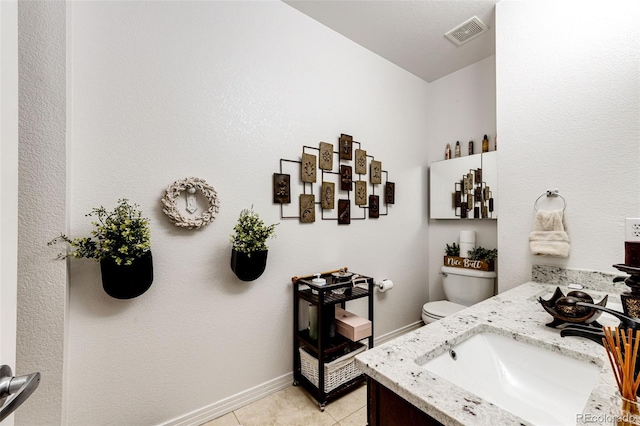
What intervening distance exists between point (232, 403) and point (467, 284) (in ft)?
6.66

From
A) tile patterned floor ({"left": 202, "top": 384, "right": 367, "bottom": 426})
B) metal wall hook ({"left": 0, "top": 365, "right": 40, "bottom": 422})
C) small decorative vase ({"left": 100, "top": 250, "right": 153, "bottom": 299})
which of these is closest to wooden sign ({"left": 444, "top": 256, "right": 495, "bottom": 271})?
tile patterned floor ({"left": 202, "top": 384, "right": 367, "bottom": 426})

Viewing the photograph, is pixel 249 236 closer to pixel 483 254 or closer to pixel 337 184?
pixel 337 184

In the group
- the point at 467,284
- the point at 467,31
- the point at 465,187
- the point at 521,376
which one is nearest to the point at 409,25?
the point at 467,31

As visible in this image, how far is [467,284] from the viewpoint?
2.31 meters

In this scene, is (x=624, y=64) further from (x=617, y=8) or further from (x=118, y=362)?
(x=118, y=362)

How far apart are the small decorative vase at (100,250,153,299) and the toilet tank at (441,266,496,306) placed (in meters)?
2.34

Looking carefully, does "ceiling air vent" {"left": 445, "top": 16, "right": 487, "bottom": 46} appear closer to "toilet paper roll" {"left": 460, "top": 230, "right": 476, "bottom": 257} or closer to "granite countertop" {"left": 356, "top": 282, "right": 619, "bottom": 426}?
"toilet paper roll" {"left": 460, "top": 230, "right": 476, "bottom": 257}

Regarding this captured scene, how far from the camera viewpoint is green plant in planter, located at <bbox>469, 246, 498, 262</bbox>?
7.43ft

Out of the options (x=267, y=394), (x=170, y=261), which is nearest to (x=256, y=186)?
(x=170, y=261)

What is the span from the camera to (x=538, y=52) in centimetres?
166

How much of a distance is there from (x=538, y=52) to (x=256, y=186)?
1977 mm

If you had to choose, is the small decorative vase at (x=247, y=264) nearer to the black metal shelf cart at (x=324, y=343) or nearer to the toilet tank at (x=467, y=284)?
the black metal shelf cart at (x=324, y=343)

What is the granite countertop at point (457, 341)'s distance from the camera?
552 millimetres

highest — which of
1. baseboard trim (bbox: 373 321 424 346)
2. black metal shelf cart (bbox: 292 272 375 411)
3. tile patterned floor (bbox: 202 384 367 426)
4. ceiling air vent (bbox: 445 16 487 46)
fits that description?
ceiling air vent (bbox: 445 16 487 46)
